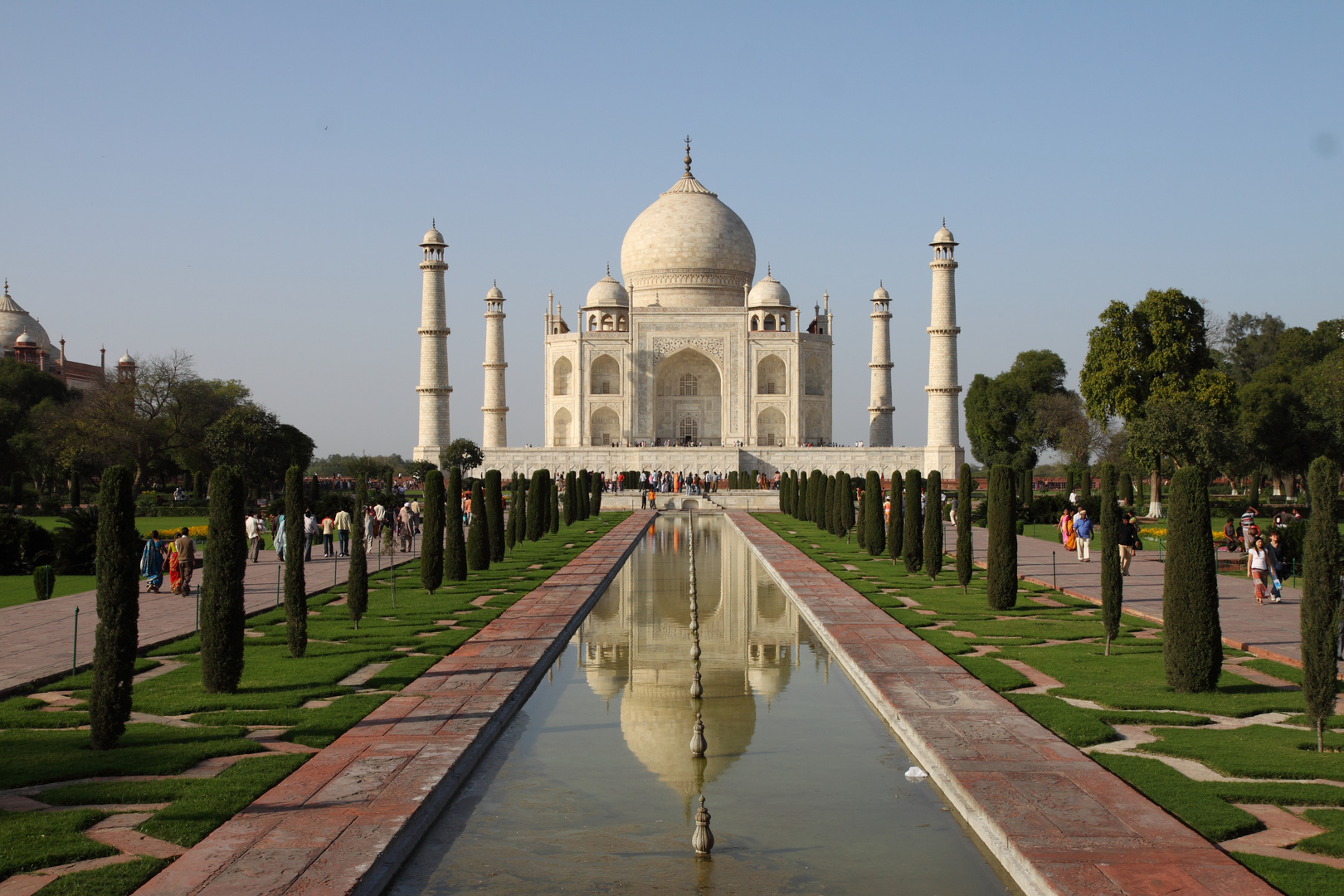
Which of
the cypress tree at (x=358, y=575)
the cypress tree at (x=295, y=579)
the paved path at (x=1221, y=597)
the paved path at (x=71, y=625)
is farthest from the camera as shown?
the cypress tree at (x=358, y=575)

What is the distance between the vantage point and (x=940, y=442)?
3709 centimetres

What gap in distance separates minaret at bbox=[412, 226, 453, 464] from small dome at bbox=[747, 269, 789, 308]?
11495 millimetres

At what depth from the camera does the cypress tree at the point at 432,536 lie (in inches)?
463

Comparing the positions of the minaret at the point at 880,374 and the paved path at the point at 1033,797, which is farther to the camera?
the minaret at the point at 880,374

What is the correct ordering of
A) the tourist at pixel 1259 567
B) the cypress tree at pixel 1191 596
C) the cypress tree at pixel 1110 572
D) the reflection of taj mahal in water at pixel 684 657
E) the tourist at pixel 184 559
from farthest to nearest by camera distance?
the tourist at pixel 184 559, the tourist at pixel 1259 567, the cypress tree at pixel 1110 572, the cypress tree at pixel 1191 596, the reflection of taj mahal in water at pixel 684 657

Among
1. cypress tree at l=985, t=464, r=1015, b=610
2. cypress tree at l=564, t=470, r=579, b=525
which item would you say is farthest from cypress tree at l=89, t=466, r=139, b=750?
cypress tree at l=564, t=470, r=579, b=525

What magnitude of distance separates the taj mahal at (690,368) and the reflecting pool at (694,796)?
29.0m

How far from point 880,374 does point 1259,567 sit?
30846mm

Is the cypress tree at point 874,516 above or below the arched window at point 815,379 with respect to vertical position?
below

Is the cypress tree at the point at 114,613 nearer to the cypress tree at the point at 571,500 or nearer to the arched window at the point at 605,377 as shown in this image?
the cypress tree at the point at 571,500

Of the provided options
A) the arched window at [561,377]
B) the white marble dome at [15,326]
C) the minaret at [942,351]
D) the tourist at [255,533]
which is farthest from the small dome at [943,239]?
the white marble dome at [15,326]

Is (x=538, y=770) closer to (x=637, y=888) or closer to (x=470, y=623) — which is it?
(x=637, y=888)

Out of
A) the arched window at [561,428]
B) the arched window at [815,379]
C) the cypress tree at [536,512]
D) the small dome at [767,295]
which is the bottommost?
the cypress tree at [536,512]

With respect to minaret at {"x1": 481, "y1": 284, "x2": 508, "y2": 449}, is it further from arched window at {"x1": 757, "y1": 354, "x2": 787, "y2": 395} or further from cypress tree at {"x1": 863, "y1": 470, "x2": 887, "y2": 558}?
cypress tree at {"x1": 863, "y1": 470, "x2": 887, "y2": 558}
